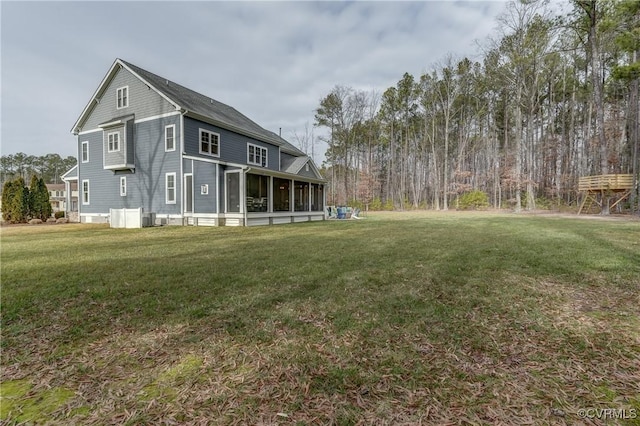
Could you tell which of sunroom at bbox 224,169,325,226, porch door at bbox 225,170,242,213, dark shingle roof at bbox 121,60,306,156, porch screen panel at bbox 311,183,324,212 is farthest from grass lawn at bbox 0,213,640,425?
porch screen panel at bbox 311,183,324,212

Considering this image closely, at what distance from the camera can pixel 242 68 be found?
62.7 ft

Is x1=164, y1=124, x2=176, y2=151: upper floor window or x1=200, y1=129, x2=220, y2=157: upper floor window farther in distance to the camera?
x1=200, y1=129, x2=220, y2=157: upper floor window

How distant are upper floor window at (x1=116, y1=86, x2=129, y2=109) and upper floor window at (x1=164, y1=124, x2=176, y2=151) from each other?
11.9 ft

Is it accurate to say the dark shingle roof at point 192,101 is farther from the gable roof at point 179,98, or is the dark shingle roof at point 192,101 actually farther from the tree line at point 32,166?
the tree line at point 32,166

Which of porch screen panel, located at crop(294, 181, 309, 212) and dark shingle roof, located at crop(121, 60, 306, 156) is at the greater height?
dark shingle roof, located at crop(121, 60, 306, 156)

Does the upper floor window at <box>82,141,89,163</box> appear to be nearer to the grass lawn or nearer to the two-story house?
the two-story house

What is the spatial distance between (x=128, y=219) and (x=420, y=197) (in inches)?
1314

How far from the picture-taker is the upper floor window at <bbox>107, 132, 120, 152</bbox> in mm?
15272

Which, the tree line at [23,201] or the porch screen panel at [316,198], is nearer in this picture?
the tree line at [23,201]

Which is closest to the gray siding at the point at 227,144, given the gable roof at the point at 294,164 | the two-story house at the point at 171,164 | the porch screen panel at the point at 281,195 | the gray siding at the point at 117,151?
the two-story house at the point at 171,164

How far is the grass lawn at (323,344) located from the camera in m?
1.65

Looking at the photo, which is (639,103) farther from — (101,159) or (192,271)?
(101,159)

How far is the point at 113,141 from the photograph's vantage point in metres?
15.4

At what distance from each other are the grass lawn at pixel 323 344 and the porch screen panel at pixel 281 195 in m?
10.9
